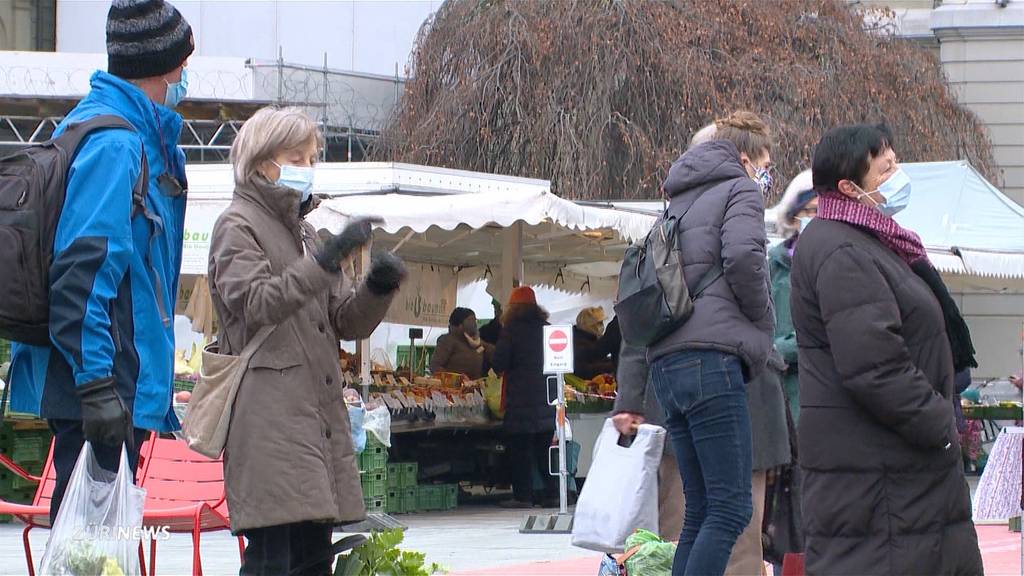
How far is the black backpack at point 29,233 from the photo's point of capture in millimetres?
4160

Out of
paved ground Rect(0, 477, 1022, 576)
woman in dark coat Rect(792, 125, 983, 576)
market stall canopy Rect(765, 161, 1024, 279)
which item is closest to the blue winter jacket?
woman in dark coat Rect(792, 125, 983, 576)

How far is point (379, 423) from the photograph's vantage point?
11547 millimetres

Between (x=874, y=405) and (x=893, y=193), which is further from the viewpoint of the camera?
(x=893, y=193)

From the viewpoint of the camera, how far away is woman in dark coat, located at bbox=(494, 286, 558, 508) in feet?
43.9

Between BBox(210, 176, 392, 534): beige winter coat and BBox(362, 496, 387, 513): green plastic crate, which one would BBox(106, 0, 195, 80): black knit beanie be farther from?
BBox(362, 496, 387, 513): green plastic crate

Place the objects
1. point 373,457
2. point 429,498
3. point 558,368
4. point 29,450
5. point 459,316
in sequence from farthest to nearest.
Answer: point 459,316
point 429,498
point 373,457
point 29,450
point 558,368

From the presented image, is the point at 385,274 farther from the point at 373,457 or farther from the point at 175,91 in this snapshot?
the point at 373,457

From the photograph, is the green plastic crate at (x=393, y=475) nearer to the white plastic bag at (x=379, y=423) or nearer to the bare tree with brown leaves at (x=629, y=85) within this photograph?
the white plastic bag at (x=379, y=423)

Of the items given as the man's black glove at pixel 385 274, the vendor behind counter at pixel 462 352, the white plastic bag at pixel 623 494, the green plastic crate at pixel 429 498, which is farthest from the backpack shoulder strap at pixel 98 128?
the vendor behind counter at pixel 462 352

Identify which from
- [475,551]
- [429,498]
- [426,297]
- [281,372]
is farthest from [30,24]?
[281,372]

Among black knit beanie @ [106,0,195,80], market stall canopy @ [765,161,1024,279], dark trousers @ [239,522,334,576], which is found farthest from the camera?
market stall canopy @ [765,161,1024,279]

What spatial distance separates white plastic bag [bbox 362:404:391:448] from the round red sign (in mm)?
1257

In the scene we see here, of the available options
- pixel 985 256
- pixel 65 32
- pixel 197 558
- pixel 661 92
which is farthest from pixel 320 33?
pixel 197 558

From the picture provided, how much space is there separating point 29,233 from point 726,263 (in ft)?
7.33
